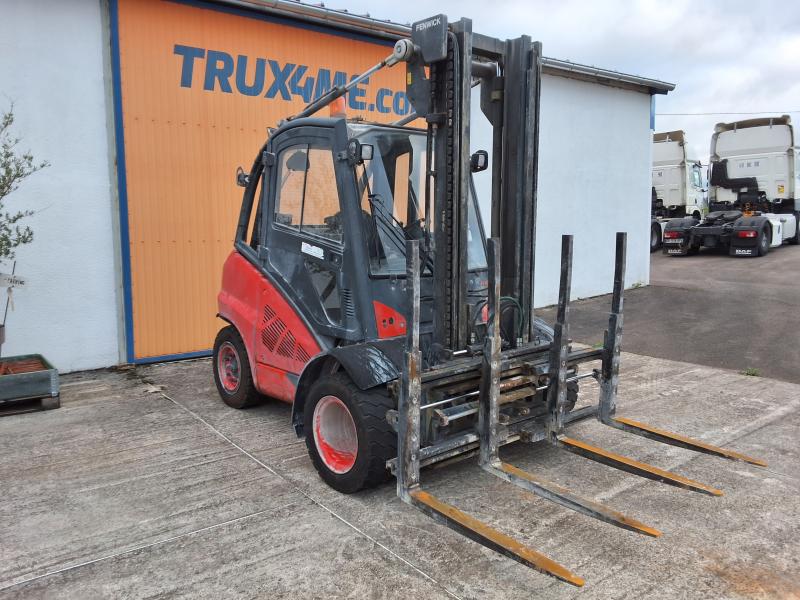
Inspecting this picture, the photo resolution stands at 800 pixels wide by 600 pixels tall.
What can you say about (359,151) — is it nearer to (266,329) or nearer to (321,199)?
(321,199)

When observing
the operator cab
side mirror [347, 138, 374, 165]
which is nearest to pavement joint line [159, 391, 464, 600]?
the operator cab

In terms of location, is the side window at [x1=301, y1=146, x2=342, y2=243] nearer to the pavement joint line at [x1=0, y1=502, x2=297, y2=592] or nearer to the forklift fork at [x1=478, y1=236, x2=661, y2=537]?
the forklift fork at [x1=478, y1=236, x2=661, y2=537]

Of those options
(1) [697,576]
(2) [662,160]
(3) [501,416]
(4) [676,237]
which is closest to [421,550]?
(3) [501,416]

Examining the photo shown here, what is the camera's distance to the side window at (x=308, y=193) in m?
4.56

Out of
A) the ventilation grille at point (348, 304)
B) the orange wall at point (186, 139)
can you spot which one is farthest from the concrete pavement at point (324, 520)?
the orange wall at point (186, 139)

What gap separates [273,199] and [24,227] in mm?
3367

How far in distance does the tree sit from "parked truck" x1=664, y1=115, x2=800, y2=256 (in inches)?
674

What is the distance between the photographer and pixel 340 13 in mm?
8289

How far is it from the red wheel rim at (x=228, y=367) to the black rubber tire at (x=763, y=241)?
53.5 feet

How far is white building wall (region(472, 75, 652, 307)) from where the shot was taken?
11.3 metres

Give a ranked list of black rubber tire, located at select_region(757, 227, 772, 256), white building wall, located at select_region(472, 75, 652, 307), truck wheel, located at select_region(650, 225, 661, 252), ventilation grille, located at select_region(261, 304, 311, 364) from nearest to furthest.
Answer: ventilation grille, located at select_region(261, 304, 311, 364)
white building wall, located at select_region(472, 75, 652, 307)
black rubber tire, located at select_region(757, 227, 772, 256)
truck wheel, located at select_region(650, 225, 661, 252)

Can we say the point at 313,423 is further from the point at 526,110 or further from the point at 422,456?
the point at 526,110

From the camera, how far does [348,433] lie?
4.25 m

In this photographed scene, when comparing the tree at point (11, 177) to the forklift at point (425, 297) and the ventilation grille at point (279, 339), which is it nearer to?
the forklift at point (425, 297)
